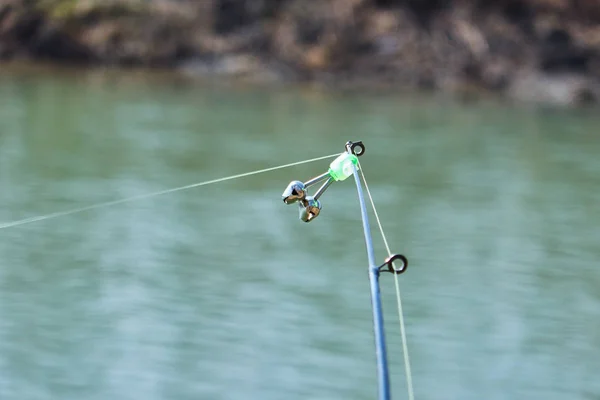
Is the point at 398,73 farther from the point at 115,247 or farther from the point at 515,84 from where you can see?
the point at 115,247

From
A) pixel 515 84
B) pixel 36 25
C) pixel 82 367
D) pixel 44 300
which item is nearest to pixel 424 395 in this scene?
pixel 82 367

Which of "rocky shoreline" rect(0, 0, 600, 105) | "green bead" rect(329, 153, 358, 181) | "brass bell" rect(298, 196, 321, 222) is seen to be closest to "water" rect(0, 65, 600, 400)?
"brass bell" rect(298, 196, 321, 222)

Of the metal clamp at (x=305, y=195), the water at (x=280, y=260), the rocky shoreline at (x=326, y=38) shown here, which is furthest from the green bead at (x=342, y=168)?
the rocky shoreline at (x=326, y=38)

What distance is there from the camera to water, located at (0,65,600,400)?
14.8ft

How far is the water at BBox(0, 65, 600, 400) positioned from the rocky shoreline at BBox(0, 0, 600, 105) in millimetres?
3206

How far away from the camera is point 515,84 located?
14.1m

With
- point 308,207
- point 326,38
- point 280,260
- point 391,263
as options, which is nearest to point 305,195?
point 308,207

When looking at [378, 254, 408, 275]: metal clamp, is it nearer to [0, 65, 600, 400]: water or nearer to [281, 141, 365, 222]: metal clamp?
[281, 141, 365, 222]: metal clamp

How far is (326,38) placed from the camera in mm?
14977

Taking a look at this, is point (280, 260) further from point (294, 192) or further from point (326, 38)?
point (326, 38)

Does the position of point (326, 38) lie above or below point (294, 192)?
above

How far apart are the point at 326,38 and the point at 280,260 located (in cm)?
914

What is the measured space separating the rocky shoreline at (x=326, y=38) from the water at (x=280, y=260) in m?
3.21

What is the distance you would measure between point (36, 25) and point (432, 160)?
794 cm
